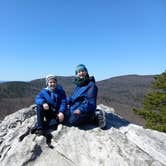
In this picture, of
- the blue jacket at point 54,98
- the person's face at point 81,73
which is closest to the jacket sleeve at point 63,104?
the blue jacket at point 54,98

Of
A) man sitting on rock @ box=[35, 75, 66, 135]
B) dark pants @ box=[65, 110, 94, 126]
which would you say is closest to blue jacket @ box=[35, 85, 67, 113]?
man sitting on rock @ box=[35, 75, 66, 135]

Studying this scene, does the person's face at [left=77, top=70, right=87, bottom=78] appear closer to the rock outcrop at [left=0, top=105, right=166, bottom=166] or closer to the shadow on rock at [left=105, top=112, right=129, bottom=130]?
the rock outcrop at [left=0, top=105, right=166, bottom=166]

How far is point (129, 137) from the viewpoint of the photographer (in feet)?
29.8

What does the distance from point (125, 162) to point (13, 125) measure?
7470 millimetres

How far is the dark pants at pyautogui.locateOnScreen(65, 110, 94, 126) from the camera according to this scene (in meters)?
8.78

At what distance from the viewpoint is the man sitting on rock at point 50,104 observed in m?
8.55

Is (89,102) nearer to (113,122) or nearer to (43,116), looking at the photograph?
(43,116)

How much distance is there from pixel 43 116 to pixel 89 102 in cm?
150

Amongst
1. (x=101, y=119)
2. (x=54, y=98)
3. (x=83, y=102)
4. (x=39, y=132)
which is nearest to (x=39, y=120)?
(x=39, y=132)

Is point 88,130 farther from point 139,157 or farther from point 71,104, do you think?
point 139,157

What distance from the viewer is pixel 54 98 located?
903cm

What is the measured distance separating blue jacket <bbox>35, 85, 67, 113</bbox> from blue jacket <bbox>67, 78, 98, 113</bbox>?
1.09 feet

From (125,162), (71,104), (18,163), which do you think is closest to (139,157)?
(125,162)

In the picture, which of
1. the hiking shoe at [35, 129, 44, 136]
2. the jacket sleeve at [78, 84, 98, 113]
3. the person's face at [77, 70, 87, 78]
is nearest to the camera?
the hiking shoe at [35, 129, 44, 136]
